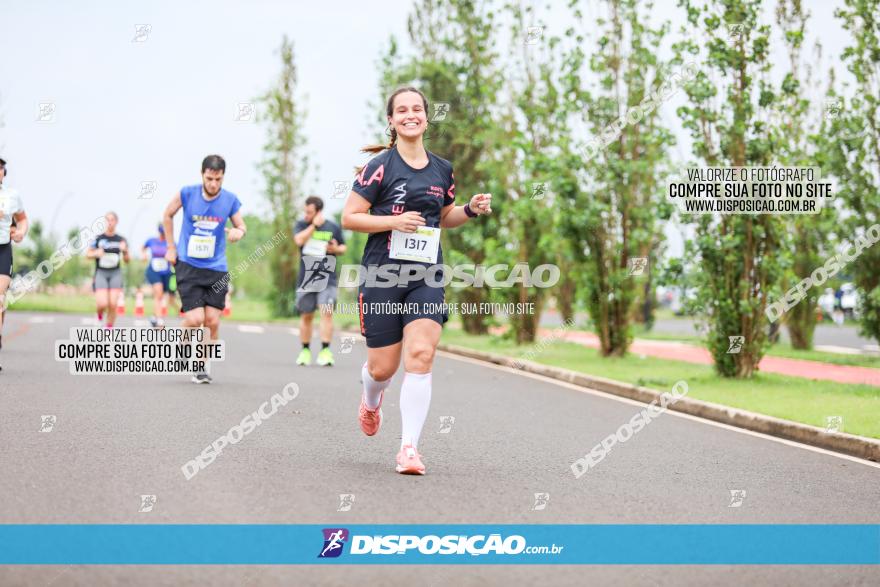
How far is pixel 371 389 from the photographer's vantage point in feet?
21.5

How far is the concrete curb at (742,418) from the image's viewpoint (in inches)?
307

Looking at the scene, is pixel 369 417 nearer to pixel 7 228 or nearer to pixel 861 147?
pixel 7 228

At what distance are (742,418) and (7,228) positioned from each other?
7.82 metres

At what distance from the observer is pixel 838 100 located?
15547mm

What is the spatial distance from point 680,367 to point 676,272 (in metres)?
2.37

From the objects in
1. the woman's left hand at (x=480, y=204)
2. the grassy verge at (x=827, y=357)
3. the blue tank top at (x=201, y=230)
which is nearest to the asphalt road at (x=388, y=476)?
the blue tank top at (x=201, y=230)

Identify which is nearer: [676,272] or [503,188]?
[676,272]

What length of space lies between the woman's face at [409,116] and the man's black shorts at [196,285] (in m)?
4.87

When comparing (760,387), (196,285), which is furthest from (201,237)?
(760,387)

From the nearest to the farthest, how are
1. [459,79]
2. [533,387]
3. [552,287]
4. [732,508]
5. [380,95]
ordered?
[732,508], [533,387], [552,287], [459,79], [380,95]

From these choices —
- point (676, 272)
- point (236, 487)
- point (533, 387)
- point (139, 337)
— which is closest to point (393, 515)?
point (236, 487)

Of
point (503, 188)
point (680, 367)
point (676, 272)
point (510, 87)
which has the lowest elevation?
point (680, 367)

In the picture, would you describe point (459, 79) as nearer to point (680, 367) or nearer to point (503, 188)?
point (503, 188)

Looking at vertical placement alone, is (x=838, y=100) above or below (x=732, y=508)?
above
